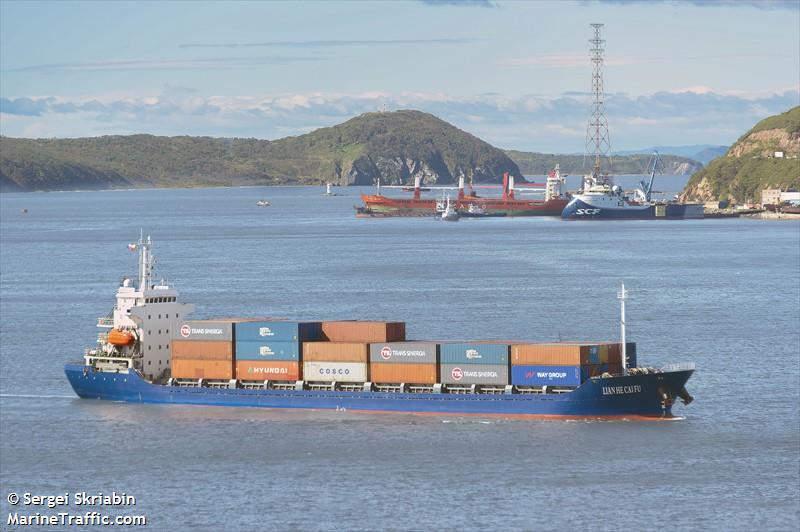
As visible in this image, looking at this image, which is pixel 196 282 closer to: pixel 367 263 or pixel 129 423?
pixel 367 263

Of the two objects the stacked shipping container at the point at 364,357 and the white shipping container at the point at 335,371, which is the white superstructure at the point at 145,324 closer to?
the stacked shipping container at the point at 364,357

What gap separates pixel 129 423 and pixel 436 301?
41.9 meters

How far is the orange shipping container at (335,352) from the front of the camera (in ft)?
187

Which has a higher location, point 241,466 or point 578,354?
point 578,354

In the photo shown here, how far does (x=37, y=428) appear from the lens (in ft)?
184

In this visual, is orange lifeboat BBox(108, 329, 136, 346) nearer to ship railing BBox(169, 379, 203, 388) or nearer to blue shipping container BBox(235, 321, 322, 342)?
ship railing BBox(169, 379, 203, 388)

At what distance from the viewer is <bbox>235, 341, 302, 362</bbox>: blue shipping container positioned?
58062mm

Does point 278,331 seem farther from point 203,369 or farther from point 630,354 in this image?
point 630,354

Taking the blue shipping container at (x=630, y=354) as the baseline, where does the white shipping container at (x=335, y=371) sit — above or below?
below

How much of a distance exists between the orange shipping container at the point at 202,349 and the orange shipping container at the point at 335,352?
3523 mm

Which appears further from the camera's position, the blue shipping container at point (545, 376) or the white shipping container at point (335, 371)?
the white shipping container at point (335, 371)

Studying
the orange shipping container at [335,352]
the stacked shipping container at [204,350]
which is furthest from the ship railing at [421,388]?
the stacked shipping container at [204,350]

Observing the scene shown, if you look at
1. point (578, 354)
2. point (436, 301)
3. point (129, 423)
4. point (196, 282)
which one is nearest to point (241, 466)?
point (129, 423)

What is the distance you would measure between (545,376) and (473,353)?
2906mm
